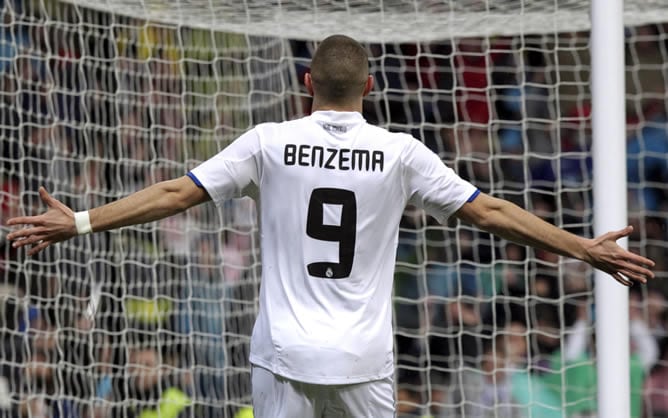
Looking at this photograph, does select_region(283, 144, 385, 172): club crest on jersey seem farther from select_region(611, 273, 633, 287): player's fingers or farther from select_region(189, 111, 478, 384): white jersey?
select_region(611, 273, 633, 287): player's fingers

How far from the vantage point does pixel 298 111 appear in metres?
6.38

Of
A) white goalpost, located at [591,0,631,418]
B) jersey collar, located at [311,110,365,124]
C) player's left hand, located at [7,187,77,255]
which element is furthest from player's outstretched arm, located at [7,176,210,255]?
white goalpost, located at [591,0,631,418]

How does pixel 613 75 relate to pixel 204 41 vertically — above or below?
below

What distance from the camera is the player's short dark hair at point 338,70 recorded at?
10.2 ft

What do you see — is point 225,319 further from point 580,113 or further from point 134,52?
point 580,113

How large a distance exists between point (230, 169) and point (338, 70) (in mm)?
397

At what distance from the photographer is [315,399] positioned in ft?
10.2

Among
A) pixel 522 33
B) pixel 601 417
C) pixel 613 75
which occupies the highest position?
pixel 522 33

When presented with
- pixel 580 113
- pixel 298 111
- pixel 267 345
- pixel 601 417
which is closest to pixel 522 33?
pixel 580 113

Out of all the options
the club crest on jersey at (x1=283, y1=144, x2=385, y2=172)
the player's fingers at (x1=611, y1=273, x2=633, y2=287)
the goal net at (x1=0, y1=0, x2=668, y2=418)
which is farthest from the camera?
the goal net at (x1=0, y1=0, x2=668, y2=418)

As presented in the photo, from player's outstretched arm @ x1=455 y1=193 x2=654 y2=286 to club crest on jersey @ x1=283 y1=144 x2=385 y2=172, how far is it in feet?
1.10

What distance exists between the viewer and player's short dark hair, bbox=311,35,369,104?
3.12m

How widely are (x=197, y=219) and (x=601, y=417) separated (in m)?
2.72

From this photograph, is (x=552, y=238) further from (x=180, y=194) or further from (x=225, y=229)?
(x=225, y=229)
